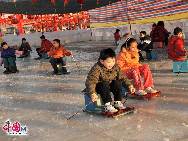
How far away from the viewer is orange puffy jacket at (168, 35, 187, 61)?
Result: 10.6 metres

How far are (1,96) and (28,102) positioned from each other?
153cm

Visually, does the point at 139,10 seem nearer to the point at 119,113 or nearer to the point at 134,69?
the point at 134,69

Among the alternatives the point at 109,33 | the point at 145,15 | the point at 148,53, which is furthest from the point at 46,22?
the point at 148,53

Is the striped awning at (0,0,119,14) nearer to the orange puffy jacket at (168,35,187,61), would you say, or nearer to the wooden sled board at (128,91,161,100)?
the orange puffy jacket at (168,35,187,61)

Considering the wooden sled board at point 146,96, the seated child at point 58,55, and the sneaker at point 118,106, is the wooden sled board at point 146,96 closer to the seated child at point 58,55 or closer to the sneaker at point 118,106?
the sneaker at point 118,106

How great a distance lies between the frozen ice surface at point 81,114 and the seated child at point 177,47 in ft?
1.74

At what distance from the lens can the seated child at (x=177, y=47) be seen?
34.7 ft

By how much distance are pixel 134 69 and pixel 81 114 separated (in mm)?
1534

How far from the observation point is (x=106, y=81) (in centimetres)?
694

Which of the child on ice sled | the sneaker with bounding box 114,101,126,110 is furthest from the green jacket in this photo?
the sneaker with bounding box 114,101,126,110

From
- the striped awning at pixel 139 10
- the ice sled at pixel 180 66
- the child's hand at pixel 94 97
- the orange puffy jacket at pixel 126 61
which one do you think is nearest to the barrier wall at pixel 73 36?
the striped awning at pixel 139 10

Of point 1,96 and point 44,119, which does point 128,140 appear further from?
point 1,96

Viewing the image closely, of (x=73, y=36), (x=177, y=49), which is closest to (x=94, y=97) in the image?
(x=177, y=49)

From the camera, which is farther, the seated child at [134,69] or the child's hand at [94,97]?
the seated child at [134,69]
